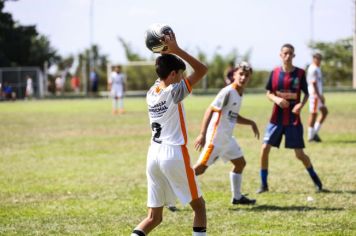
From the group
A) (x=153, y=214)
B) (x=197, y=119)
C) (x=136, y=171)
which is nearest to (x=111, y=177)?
(x=136, y=171)

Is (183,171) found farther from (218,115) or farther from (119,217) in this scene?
(218,115)

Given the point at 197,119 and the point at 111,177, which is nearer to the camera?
the point at 111,177

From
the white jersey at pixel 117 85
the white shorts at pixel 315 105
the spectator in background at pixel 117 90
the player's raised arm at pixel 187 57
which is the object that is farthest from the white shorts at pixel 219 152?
the white jersey at pixel 117 85

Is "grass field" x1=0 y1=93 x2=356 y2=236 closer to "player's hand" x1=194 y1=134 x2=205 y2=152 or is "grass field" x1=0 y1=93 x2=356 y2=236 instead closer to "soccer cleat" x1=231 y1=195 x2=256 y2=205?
"soccer cleat" x1=231 y1=195 x2=256 y2=205

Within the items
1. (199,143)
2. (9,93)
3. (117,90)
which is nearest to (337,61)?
(9,93)

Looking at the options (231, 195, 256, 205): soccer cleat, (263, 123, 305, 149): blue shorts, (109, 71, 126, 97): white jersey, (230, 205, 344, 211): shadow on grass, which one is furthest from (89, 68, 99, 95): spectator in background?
(230, 205, 344, 211): shadow on grass

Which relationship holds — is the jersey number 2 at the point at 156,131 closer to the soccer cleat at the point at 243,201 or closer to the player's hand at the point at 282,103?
the soccer cleat at the point at 243,201

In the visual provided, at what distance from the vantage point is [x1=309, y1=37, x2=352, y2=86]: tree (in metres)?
61.4

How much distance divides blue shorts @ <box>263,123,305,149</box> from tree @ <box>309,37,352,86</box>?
5199cm

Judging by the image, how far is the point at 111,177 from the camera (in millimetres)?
11961

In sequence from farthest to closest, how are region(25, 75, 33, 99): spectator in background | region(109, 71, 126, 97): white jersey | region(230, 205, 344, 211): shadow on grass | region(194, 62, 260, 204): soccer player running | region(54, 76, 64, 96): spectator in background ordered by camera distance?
region(54, 76, 64, 96): spectator in background
region(25, 75, 33, 99): spectator in background
region(109, 71, 126, 97): white jersey
region(194, 62, 260, 204): soccer player running
region(230, 205, 344, 211): shadow on grass

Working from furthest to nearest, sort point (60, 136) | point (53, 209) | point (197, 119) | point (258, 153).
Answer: point (197, 119) → point (60, 136) → point (258, 153) → point (53, 209)

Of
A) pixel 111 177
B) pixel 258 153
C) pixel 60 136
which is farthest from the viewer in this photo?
pixel 60 136

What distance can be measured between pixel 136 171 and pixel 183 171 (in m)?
6.33
